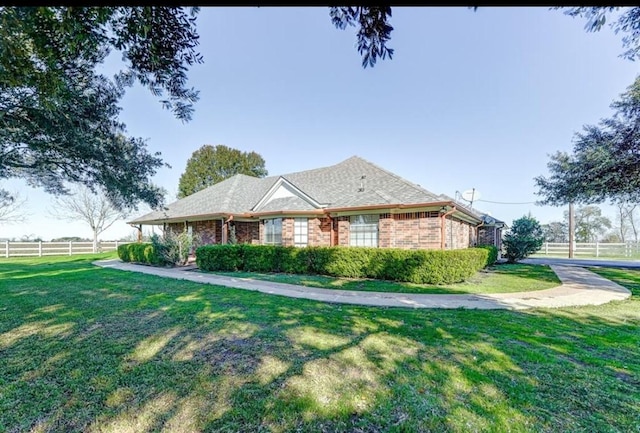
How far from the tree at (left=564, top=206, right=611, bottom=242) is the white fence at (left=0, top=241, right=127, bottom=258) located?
5747 centimetres

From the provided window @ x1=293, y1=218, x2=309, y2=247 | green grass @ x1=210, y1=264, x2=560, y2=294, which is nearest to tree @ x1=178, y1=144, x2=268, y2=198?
window @ x1=293, y1=218, x2=309, y2=247

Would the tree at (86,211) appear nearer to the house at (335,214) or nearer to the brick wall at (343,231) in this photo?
the house at (335,214)

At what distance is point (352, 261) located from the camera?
11.3 m

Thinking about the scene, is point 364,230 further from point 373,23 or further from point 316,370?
point 373,23

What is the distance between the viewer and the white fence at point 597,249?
25.9 meters

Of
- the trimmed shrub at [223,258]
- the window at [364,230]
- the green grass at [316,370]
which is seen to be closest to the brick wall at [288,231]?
the trimmed shrub at [223,258]

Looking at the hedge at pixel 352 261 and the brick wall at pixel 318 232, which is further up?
the brick wall at pixel 318 232

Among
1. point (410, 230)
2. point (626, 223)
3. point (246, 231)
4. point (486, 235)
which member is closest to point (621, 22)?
point (410, 230)

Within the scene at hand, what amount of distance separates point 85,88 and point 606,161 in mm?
19497

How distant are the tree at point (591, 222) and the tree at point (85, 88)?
162 ft

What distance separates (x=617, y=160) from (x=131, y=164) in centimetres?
1949
